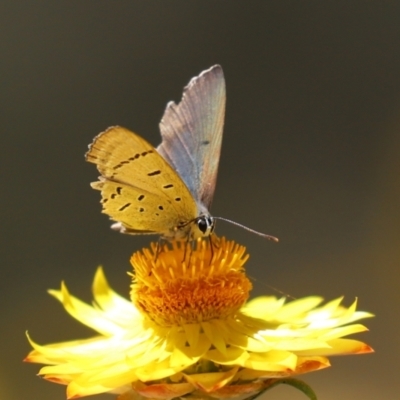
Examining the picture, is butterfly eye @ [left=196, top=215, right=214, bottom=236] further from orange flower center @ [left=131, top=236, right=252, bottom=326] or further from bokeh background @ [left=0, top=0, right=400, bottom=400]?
bokeh background @ [left=0, top=0, right=400, bottom=400]

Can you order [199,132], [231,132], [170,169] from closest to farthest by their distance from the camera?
[170,169], [199,132], [231,132]

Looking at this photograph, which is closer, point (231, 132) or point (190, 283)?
point (190, 283)

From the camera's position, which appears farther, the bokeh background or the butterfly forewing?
the bokeh background

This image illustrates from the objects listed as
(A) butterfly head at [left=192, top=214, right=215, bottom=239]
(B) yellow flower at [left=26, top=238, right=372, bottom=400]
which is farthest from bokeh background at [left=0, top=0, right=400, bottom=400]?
(A) butterfly head at [left=192, top=214, right=215, bottom=239]

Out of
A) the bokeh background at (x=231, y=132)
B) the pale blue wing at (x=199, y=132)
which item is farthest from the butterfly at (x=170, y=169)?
the bokeh background at (x=231, y=132)

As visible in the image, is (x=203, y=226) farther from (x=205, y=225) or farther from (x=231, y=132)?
(x=231, y=132)

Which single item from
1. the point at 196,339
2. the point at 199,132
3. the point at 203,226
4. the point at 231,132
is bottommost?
the point at 196,339

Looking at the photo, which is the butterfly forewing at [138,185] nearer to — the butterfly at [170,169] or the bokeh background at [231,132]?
the butterfly at [170,169]

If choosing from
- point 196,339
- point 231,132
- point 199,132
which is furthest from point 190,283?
point 231,132
